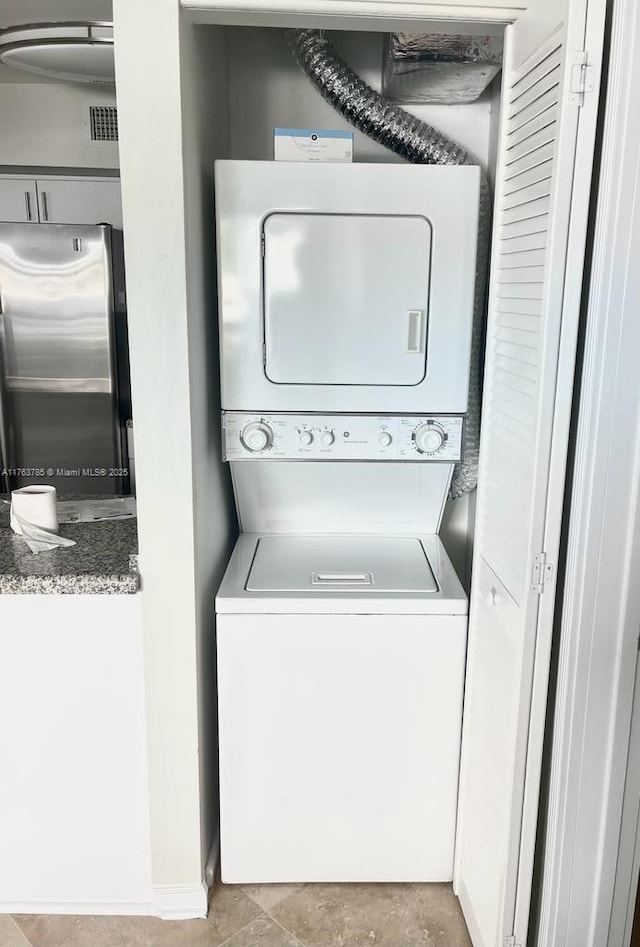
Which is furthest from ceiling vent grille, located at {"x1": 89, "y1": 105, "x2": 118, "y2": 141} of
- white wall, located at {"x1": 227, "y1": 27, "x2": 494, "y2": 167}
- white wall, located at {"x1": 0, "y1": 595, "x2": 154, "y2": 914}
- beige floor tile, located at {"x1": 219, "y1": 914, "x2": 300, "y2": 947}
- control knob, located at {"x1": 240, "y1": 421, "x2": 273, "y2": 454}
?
beige floor tile, located at {"x1": 219, "y1": 914, "x2": 300, "y2": 947}

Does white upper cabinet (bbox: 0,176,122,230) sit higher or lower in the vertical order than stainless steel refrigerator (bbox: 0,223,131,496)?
higher

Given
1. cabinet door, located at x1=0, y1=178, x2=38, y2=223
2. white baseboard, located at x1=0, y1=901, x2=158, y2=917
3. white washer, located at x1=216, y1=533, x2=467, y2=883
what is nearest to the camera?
white washer, located at x1=216, y1=533, x2=467, y2=883

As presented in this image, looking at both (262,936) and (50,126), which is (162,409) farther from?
(50,126)

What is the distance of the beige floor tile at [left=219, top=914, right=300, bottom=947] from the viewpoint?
1766 mm

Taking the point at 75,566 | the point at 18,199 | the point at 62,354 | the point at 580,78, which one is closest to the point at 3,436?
the point at 62,354

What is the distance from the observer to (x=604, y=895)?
1398 millimetres

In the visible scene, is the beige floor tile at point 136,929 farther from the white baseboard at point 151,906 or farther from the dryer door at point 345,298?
the dryer door at point 345,298

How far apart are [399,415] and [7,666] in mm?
1134

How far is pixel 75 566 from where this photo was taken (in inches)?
66.1

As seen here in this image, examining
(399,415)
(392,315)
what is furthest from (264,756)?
(392,315)

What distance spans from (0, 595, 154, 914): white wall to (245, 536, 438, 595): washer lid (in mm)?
369

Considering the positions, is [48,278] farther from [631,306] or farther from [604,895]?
[604,895]

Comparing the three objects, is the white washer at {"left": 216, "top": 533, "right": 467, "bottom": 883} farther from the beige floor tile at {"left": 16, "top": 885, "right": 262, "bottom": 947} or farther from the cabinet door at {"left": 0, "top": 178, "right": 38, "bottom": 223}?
the cabinet door at {"left": 0, "top": 178, "right": 38, "bottom": 223}

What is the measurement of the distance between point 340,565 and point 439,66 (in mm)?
1293
